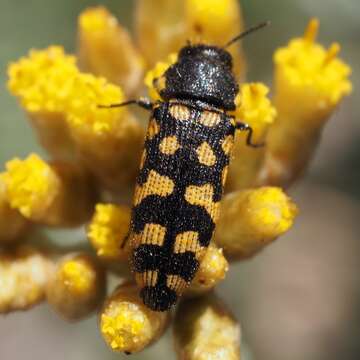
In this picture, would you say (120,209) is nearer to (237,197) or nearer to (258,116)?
(237,197)

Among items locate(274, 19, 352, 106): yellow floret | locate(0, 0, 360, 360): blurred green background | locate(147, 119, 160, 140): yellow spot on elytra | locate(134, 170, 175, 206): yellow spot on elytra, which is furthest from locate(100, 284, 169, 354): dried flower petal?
locate(0, 0, 360, 360): blurred green background

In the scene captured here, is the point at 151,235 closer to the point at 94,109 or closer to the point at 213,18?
the point at 94,109

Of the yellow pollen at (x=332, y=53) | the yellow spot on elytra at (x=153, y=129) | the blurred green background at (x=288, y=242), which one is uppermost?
the yellow pollen at (x=332, y=53)

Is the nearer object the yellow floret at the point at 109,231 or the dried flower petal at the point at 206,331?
the dried flower petal at the point at 206,331

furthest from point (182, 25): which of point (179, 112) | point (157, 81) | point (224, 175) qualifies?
point (224, 175)

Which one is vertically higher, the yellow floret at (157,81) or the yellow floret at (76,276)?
the yellow floret at (157,81)

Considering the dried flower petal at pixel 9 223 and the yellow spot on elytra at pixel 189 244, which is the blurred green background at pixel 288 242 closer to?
the dried flower petal at pixel 9 223

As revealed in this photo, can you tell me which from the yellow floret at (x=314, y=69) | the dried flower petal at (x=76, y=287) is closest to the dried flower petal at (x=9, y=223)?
the dried flower petal at (x=76, y=287)

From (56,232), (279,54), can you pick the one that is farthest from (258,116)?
(56,232)
